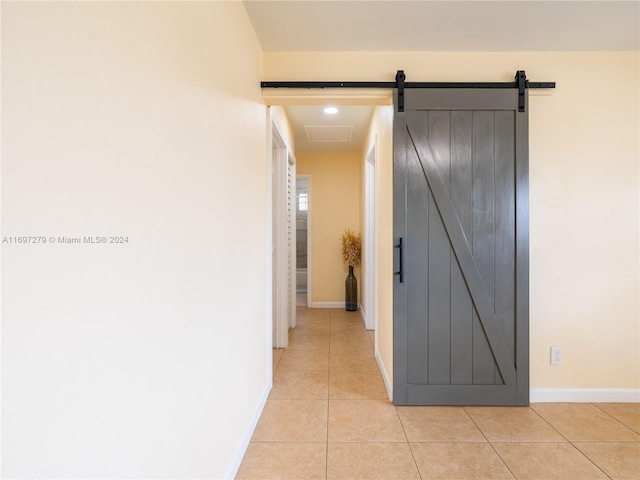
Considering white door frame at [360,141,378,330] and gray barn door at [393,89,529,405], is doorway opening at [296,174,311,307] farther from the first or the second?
gray barn door at [393,89,529,405]

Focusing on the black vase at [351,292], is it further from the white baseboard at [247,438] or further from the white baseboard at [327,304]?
the white baseboard at [247,438]

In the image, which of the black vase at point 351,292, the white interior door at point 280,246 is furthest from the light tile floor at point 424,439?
the black vase at point 351,292

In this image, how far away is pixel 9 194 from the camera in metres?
0.55

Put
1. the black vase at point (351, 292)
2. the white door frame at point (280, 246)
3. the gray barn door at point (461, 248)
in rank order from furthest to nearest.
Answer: the black vase at point (351, 292) < the white door frame at point (280, 246) < the gray barn door at point (461, 248)

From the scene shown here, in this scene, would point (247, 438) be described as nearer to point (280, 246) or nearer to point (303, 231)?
point (280, 246)

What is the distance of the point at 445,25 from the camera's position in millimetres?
1932

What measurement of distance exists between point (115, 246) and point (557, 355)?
276 centimetres

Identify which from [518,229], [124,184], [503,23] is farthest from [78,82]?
[518,229]

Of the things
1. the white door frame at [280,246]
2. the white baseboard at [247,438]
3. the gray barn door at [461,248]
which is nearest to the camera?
the white baseboard at [247,438]

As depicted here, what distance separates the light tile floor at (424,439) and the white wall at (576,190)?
1.15 ft

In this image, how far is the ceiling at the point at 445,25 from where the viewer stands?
1778 mm

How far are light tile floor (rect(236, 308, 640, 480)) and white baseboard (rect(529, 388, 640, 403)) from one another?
5 centimetres

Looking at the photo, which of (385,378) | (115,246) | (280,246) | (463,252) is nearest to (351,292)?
(280,246)

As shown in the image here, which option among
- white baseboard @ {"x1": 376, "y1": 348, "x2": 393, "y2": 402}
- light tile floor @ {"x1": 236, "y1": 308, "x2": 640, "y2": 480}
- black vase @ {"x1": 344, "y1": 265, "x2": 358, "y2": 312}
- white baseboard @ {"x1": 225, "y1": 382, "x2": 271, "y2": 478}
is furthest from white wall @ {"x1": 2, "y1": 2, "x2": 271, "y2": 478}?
black vase @ {"x1": 344, "y1": 265, "x2": 358, "y2": 312}
